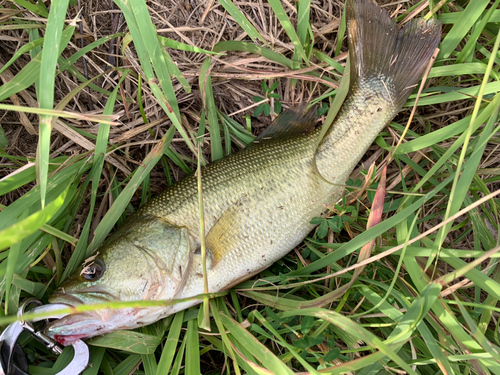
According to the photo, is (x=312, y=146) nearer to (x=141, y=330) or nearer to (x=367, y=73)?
(x=367, y=73)

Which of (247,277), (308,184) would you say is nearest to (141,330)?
(247,277)

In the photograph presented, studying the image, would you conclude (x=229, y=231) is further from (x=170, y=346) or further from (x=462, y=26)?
(x=462, y=26)

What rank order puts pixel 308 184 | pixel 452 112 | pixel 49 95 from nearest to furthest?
1. pixel 49 95
2. pixel 308 184
3. pixel 452 112

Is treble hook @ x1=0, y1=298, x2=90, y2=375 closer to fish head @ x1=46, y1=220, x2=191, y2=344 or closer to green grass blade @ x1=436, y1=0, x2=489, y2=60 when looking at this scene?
fish head @ x1=46, y1=220, x2=191, y2=344

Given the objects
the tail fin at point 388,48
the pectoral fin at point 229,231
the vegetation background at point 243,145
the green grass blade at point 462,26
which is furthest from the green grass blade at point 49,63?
the green grass blade at point 462,26

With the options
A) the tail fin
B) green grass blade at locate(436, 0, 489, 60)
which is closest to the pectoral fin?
the tail fin
